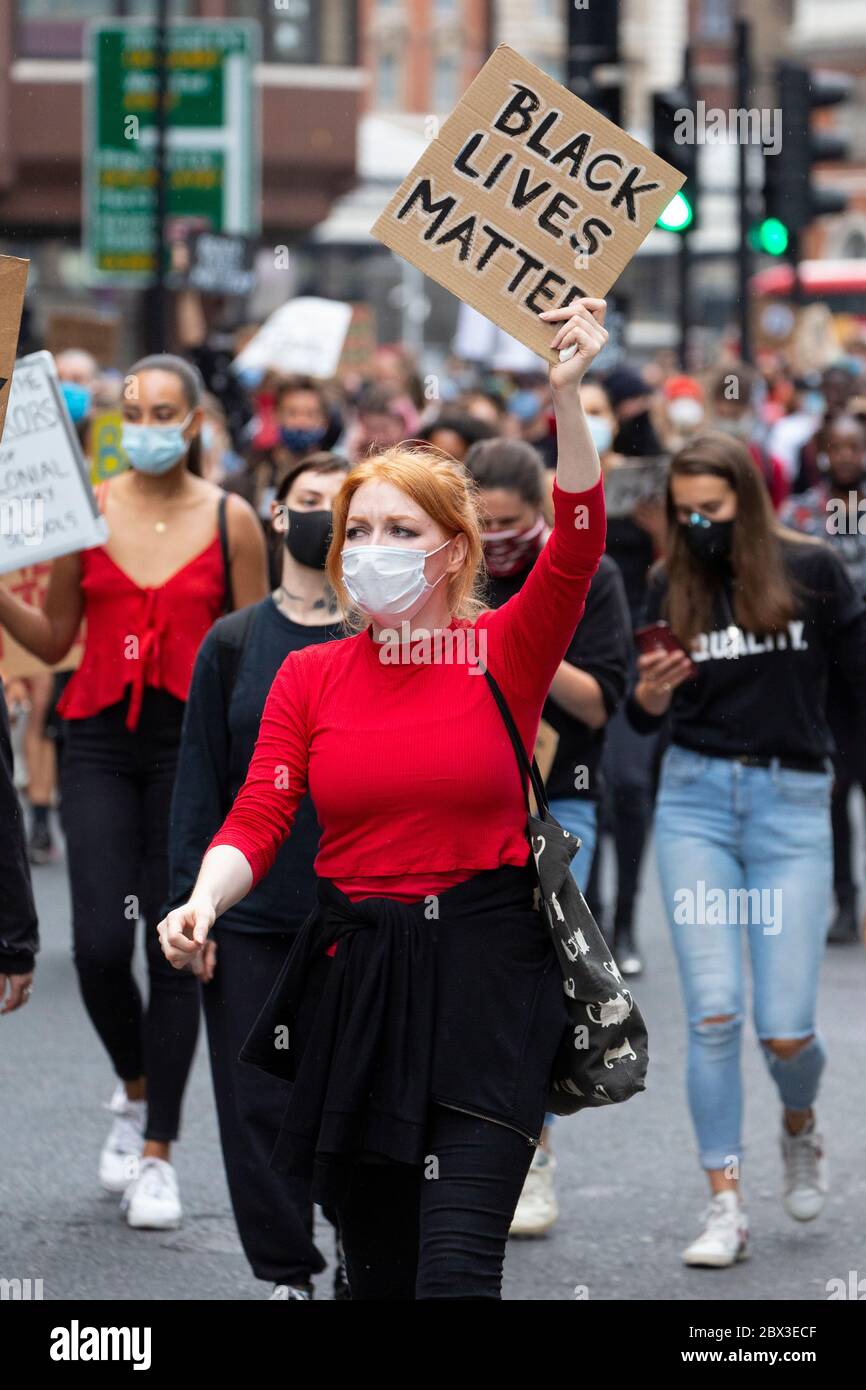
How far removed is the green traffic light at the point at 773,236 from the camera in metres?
16.4

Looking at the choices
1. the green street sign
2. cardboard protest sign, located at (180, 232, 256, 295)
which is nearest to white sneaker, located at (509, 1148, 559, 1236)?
the green street sign

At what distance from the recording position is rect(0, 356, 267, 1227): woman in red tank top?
21.0 feet

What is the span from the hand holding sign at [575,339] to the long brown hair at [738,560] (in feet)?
6.60

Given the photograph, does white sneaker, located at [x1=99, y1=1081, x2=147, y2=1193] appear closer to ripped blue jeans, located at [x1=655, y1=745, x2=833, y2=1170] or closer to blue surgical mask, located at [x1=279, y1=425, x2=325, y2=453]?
ripped blue jeans, located at [x1=655, y1=745, x2=833, y2=1170]

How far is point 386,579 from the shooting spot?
13.5ft

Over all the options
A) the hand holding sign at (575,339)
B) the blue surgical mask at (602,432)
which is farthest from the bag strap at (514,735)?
the blue surgical mask at (602,432)

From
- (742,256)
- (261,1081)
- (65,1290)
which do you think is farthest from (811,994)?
(742,256)

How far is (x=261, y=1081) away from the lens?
17.3 feet

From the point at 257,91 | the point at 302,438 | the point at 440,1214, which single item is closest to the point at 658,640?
the point at 440,1214

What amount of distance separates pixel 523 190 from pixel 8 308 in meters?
0.97

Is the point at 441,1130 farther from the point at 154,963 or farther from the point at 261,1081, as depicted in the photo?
the point at 154,963

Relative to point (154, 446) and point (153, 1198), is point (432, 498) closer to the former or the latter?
point (154, 446)
